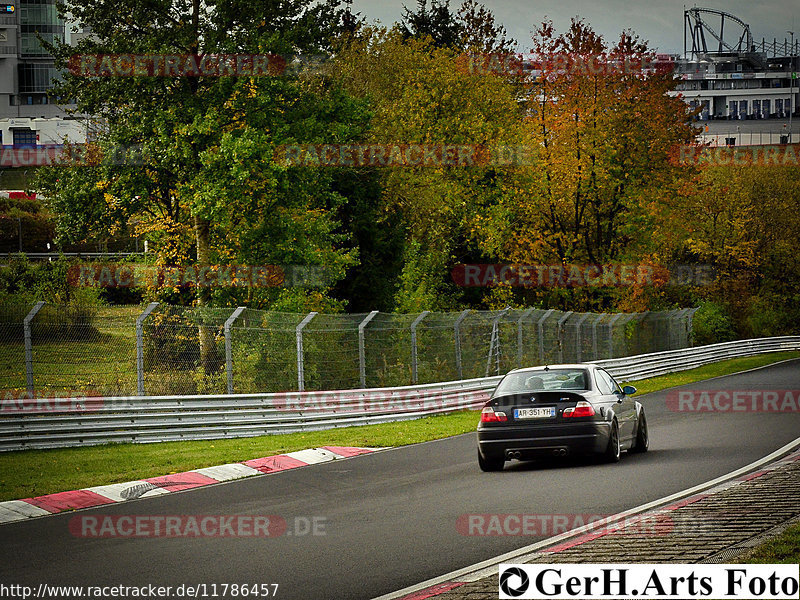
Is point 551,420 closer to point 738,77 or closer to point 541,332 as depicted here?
point 541,332

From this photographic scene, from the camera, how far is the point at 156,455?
17.2m

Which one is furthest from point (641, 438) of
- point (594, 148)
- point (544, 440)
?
point (594, 148)

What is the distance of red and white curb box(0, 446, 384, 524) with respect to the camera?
12211mm

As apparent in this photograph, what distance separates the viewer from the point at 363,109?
3619 cm

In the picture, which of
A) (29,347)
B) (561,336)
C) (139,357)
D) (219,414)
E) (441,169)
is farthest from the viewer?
(441,169)

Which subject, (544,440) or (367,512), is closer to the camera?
(367,512)

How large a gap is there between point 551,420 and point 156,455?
638 centimetres

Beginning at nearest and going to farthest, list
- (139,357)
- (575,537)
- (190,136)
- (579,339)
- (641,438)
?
(575,537)
(641,438)
(139,357)
(190,136)
(579,339)

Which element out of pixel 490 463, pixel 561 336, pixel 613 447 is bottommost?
pixel 490 463

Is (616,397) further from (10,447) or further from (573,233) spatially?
(573,233)

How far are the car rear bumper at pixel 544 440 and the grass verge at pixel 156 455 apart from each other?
4.27 metres

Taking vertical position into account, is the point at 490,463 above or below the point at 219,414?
below

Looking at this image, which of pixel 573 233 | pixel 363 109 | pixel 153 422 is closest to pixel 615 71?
pixel 573 233

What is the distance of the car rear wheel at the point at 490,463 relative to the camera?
14777 millimetres
